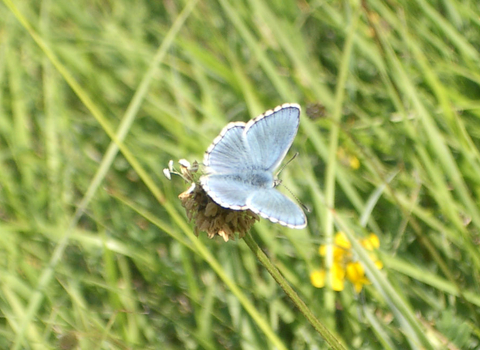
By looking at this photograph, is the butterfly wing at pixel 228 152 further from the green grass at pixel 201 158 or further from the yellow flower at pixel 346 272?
the yellow flower at pixel 346 272

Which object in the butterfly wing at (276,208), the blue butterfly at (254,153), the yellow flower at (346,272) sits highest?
the blue butterfly at (254,153)

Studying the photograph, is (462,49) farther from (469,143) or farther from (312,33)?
(312,33)

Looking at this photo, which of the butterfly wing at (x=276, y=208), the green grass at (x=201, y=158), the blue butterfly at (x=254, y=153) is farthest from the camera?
the green grass at (x=201, y=158)

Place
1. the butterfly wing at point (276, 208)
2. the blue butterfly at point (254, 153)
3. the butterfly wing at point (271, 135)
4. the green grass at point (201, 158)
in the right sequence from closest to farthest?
the butterfly wing at point (276, 208), the blue butterfly at point (254, 153), the butterfly wing at point (271, 135), the green grass at point (201, 158)

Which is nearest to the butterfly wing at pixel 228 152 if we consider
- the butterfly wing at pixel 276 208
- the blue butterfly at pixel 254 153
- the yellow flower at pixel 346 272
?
the blue butterfly at pixel 254 153

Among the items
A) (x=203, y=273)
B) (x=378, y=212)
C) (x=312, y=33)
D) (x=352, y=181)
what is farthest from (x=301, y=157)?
(x=312, y=33)

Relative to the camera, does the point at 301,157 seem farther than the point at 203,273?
Yes

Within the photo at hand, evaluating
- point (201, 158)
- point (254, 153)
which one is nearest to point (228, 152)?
point (254, 153)

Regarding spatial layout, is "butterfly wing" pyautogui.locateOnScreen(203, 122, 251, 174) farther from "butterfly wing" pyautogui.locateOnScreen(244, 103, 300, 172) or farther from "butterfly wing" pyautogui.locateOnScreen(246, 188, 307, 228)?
"butterfly wing" pyautogui.locateOnScreen(246, 188, 307, 228)

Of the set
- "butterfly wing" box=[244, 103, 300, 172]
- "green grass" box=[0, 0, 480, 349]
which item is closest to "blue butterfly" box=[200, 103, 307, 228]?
"butterfly wing" box=[244, 103, 300, 172]
